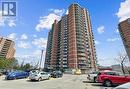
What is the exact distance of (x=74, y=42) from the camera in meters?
130

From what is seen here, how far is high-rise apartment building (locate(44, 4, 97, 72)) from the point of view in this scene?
129625 mm

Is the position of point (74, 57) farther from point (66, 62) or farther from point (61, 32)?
point (61, 32)

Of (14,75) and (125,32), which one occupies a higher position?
(125,32)

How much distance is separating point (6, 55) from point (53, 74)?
13435 cm

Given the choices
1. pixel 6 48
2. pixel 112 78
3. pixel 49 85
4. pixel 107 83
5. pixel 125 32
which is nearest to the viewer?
pixel 112 78

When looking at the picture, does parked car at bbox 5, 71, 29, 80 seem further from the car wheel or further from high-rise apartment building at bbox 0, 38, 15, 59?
Result: high-rise apartment building at bbox 0, 38, 15, 59

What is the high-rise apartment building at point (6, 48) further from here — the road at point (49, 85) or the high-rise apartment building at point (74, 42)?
the road at point (49, 85)

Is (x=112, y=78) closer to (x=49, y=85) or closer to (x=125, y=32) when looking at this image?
(x=49, y=85)

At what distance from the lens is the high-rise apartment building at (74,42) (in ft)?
425

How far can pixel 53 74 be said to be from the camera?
48000 mm

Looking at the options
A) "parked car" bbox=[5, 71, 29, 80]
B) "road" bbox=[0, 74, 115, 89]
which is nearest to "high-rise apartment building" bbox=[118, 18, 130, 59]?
"parked car" bbox=[5, 71, 29, 80]

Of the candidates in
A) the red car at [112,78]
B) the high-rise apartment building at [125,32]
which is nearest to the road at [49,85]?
the red car at [112,78]

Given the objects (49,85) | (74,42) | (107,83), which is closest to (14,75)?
(49,85)

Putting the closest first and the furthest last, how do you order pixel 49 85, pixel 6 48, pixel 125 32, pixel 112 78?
pixel 112 78 → pixel 49 85 → pixel 125 32 → pixel 6 48
